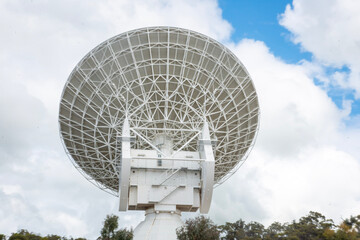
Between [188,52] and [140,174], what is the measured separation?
9.76 meters

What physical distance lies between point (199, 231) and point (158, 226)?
4210 millimetres

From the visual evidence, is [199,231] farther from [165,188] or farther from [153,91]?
[153,91]

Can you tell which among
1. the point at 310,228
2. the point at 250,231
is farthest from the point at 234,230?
the point at 310,228

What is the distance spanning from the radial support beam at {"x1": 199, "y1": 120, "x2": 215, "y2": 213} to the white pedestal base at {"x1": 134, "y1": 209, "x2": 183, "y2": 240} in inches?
85.9

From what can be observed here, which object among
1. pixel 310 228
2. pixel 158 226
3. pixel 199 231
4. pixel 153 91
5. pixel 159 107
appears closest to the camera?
pixel 199 231

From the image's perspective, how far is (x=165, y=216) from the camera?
27969mm

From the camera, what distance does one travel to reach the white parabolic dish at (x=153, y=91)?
93.0 feet

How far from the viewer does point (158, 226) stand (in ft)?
89.6

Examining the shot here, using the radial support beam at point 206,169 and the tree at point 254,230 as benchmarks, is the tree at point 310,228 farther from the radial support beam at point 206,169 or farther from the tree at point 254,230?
the radial support beam at point 206,169

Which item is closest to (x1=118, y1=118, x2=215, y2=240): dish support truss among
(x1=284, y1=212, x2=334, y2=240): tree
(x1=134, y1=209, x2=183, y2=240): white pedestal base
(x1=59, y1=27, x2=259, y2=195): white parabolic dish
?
(x1=134, y1=209, x2=183, y2=240): white pedestal base

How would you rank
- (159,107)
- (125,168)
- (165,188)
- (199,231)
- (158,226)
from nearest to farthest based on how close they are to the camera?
(199,231) < (125,168) < (158,226) < (165,188) < (159,107)

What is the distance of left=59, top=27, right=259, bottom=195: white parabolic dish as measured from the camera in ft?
93.0

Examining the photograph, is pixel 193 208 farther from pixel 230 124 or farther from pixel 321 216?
pixel 321 216

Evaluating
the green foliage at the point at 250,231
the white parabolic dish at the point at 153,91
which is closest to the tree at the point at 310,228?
the green foliage at the point at 250,231
